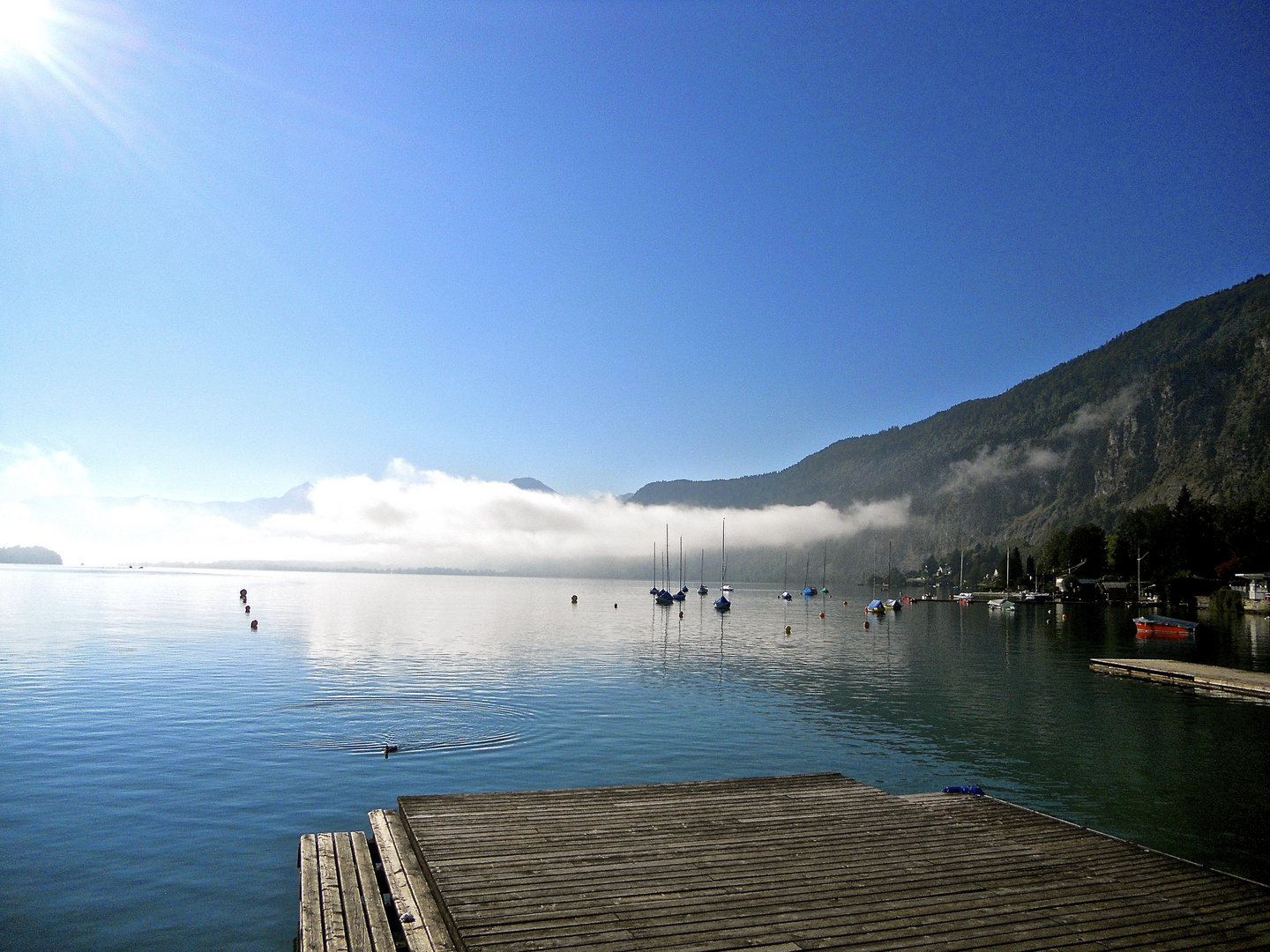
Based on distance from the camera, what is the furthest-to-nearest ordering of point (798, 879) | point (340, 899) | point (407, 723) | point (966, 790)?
point (407, 723) < point (966, 790) < point (798, 879) < point (340, 899)

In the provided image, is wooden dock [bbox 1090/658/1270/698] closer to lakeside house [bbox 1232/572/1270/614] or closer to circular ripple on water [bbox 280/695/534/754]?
circular ripple on water [bbox 280/695/534/754]

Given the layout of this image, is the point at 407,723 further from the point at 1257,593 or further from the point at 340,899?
the point at 1257,593

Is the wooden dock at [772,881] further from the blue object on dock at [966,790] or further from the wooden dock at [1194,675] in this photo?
the wooden dock at [1194,675]

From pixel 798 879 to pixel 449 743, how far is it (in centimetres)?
1914

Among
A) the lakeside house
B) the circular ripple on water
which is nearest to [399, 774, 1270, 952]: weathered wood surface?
the circular ripple on water

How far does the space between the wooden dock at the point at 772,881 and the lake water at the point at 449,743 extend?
160 inches

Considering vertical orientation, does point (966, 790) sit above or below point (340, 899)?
below

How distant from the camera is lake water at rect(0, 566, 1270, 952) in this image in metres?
15.8

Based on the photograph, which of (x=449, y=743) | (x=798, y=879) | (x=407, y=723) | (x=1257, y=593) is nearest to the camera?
(x=798, y=879)

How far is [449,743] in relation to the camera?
90.7 feet

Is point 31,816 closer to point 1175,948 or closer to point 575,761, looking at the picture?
point 575,761

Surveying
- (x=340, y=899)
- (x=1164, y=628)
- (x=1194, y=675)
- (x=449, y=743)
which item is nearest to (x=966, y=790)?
(x=340, y=899)

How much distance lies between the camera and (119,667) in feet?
154

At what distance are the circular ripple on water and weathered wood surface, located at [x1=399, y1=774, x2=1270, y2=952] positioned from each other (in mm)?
13278
